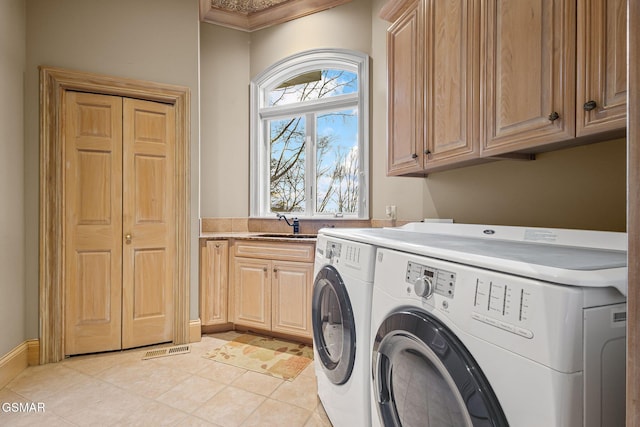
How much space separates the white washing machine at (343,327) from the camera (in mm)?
1260

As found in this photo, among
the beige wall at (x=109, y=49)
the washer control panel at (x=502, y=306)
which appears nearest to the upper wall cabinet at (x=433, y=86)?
the washer control panel at (x=502, y=306)

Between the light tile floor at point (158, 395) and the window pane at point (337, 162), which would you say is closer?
the light tile floor at point (158, 395)

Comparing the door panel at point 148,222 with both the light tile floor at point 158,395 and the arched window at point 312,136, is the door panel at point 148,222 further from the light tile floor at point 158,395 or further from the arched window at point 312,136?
the arched window at point 312,136

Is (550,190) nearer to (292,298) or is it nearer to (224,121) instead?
(292,298)

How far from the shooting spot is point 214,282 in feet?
9.37

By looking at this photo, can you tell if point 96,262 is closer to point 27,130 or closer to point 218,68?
point 27,130

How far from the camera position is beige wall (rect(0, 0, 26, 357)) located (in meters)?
2.05

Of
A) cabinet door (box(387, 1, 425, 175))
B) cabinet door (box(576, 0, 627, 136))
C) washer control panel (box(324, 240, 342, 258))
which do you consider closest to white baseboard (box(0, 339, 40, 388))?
washer control panel (box(324, 240, 342, 258))

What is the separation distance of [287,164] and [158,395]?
2.28 m

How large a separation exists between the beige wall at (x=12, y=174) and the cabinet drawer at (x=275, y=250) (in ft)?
4.76

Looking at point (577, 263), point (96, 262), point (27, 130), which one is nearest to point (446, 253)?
point (577, 263)

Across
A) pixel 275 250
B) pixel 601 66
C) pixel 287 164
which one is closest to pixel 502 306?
pixel 601 66

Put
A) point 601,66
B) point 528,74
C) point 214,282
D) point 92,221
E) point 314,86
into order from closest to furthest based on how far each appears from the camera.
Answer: point 601,66 < point 528,74 < point 92,221 < point 214,282 < point 314,86

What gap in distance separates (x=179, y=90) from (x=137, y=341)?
2009 millimetres
